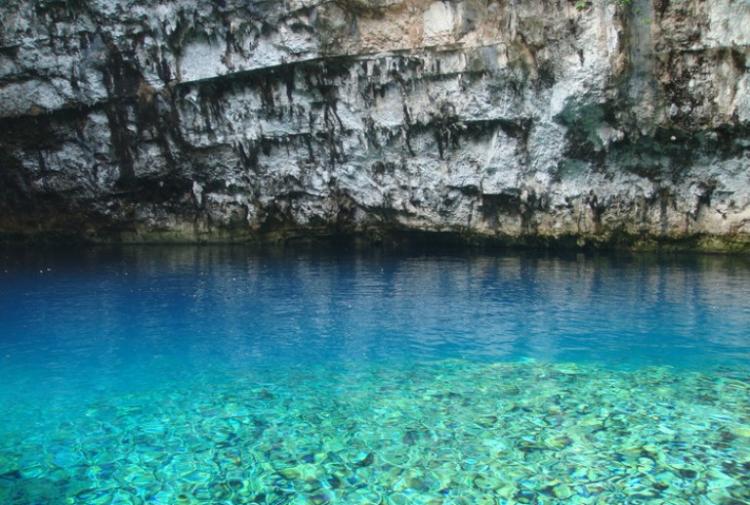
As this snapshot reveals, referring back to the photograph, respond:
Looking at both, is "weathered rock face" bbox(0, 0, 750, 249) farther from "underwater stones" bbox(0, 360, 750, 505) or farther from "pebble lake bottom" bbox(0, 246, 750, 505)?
"underwater stones" bbox(0, 360, 750, 505)

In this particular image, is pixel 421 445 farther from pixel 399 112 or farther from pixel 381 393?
pixel 399 112

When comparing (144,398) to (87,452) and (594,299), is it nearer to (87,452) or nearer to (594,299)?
(87,452)

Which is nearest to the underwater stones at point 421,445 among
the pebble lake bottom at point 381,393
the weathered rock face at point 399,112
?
the pebble lake bottom at point 381,393

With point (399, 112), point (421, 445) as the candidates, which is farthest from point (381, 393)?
point (399, 112)

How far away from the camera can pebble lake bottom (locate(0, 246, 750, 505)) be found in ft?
19.7

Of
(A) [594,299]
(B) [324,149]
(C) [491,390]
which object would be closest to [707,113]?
(A) [594,299]

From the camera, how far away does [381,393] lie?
27.5 ft

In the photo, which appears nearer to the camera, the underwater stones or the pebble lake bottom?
the underwater stones

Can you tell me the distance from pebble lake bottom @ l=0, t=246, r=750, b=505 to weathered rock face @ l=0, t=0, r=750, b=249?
475 centimetres

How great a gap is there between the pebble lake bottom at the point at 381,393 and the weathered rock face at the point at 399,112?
4748mm

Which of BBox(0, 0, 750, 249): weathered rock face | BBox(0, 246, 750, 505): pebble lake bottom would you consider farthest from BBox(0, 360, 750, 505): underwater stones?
BBox(0, 0, 750, 249): weathered rock face

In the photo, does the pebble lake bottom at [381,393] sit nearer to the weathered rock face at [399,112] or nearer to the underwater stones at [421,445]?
the underwater stones at [421,445]

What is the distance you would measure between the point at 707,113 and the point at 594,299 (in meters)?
7.87

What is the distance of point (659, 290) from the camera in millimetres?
14781
